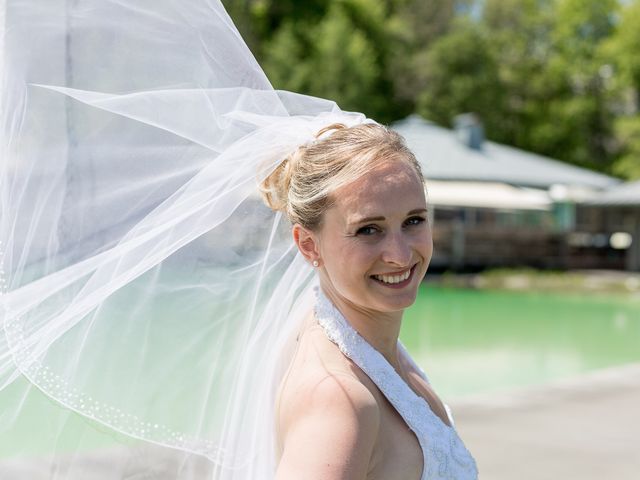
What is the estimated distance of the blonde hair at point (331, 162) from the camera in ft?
5.17

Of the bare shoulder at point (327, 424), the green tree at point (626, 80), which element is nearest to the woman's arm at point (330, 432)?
the bare shoulder at point (327, 424)

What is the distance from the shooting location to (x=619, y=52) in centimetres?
4303

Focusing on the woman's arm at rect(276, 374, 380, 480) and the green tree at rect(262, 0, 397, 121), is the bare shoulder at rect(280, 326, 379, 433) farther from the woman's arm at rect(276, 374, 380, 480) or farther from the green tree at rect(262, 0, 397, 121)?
the green tree at rect(262, 0, 397, 121)

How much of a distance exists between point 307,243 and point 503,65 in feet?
154

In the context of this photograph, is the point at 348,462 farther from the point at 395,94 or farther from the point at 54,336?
the point at 395,94

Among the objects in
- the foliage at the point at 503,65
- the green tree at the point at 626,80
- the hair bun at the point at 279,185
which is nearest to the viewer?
the hair bun at the point at 279,185

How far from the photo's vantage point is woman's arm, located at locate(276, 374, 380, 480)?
134 centimetres

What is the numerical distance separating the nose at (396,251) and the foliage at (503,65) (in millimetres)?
37440

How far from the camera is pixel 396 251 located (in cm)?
157

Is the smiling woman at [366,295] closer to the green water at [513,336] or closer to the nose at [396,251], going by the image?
the nose at [396,251]

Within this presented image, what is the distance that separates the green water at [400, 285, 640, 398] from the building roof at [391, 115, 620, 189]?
8567mm

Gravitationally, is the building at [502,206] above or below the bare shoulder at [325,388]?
below

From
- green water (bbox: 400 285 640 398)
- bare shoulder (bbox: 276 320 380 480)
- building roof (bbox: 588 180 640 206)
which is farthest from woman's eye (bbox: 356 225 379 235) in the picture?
building roof (bbox: 588 180 640 206)

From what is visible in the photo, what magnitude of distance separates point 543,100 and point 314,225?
46.7m
